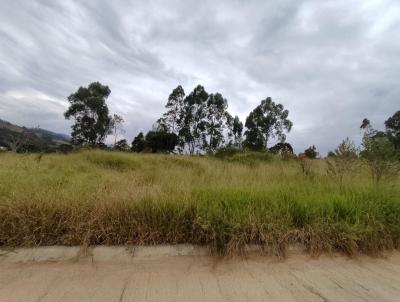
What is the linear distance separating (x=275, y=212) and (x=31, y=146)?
13.9m

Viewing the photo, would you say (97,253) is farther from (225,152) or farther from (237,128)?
(237,128)

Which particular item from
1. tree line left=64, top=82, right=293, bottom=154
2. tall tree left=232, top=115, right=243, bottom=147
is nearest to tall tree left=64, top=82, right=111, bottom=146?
tree line left=64, top=82, right=293, bottom=154

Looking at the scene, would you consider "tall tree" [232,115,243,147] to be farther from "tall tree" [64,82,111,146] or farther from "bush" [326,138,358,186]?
"bush" [326,138,358,186]

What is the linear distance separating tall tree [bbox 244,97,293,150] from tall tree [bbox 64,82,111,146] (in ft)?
49.9

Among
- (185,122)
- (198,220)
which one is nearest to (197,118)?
(185,122)

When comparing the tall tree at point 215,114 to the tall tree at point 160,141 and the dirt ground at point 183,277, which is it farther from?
the dirt ground at point 183,277

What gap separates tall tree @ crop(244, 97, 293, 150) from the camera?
29866 mm

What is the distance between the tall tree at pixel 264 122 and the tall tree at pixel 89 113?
15220 mm

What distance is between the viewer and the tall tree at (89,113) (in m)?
28.9

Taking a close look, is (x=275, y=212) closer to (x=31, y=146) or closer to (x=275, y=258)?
(x=275, y=258)

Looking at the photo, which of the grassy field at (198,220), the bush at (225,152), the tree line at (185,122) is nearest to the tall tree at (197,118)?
the tree line at (185,122)

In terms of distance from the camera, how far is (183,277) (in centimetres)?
253

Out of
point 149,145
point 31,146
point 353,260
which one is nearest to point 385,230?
point 353,260

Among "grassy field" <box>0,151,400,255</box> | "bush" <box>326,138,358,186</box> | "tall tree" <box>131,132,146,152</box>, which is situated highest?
"tall tree" <box>131,132,146,152</box>
